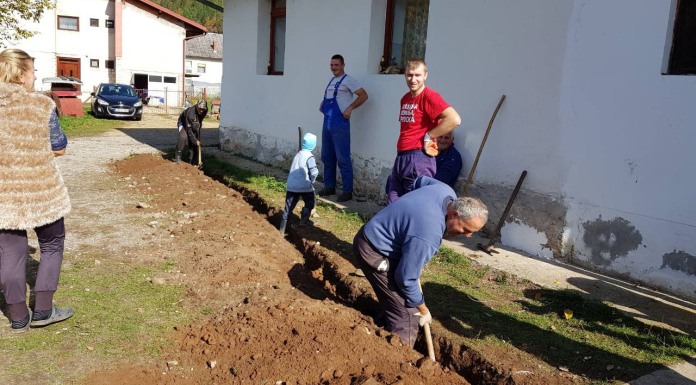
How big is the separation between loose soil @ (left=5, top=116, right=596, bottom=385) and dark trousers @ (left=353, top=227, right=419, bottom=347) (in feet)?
0.60

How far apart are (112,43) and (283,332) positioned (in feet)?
114

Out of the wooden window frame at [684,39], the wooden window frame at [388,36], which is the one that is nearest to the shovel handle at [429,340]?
the wooden window frame at [684,39]

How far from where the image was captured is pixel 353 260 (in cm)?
598

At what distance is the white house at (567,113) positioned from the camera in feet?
16.6

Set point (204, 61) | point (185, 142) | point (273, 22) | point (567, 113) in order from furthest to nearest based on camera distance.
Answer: point (204, 61)
point (273, 22)
point (185, 142)
point (567, 113)

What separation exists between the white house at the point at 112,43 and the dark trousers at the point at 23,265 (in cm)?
3231

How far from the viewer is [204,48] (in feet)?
191

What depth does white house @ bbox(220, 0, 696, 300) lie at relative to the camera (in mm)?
5066

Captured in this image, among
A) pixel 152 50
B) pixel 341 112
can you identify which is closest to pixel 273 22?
pixel 341 112

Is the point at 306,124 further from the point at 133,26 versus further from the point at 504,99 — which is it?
the point at 133,26

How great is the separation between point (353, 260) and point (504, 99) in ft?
8.17

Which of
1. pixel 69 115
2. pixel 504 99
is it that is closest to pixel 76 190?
pixel 504 99

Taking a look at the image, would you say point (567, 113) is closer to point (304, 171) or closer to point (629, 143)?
point (629, 143)

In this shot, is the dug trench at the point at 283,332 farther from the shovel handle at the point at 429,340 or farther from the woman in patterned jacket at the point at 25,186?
the woman in patterned jacket at the point at 25,186
